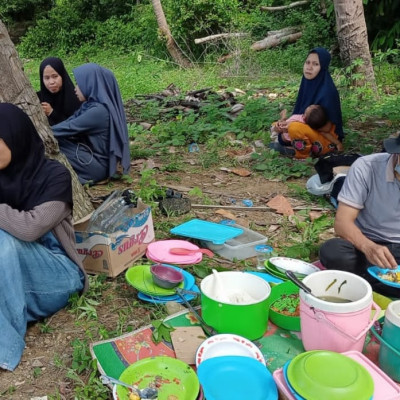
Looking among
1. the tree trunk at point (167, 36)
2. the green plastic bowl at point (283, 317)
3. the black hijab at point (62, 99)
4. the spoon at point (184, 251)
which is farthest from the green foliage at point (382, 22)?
the green plastic bowl at point (283, 317)

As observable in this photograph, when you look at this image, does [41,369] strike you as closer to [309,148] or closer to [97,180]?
[97,180]

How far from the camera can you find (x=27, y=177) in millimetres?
2402

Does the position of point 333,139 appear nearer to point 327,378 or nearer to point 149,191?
point 149,191

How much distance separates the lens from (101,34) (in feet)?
52.2

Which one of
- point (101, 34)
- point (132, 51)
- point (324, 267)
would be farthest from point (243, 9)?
point (324, 267)

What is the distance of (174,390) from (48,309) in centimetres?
97

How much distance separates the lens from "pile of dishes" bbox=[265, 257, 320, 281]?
112 inches

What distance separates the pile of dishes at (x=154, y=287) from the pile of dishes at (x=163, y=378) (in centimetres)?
57

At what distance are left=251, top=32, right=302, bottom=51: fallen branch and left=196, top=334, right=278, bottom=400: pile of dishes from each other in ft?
30.8

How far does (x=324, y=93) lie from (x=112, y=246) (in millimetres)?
3416

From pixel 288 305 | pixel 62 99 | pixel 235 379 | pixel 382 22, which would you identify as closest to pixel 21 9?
pixel 382 22

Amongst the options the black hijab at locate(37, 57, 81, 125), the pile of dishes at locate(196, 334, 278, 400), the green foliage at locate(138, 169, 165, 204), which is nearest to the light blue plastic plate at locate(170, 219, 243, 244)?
the green foliage at locate(138, 169, 165, 204)

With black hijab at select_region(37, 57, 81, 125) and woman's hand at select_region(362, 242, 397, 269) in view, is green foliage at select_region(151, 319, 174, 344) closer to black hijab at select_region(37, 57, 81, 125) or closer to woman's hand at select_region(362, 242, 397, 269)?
woman's hand at select_region(362, 242, 397, 269)

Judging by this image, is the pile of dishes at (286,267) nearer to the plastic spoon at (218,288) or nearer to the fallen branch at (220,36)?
the plastic spoon at (218,288)
